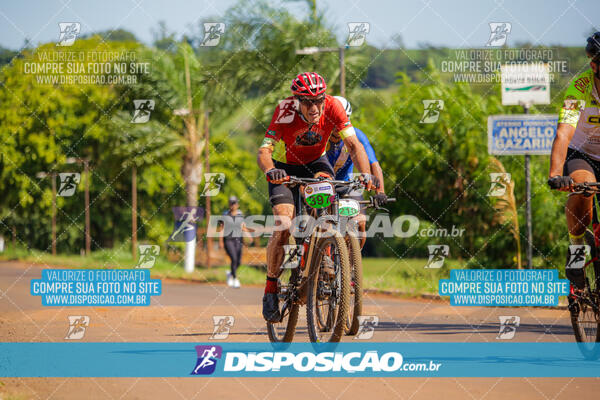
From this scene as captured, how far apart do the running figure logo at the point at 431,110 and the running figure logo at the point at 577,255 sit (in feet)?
39.0

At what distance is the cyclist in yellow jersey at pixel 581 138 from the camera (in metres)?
7.35

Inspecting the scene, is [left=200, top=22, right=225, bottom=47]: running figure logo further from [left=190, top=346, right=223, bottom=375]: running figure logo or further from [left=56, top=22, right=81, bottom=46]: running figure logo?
[left=190, top=346, right=223, bottom=375]: running figure logo

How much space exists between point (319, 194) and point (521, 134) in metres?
9.25

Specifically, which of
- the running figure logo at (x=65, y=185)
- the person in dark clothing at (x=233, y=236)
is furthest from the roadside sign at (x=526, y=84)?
the running figure logo at (x=65, y=185)

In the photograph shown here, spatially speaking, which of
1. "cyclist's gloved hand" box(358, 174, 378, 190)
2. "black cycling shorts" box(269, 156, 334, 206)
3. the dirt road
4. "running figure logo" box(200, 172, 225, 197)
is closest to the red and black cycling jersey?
"black cycling shorts" box(269, 156, 334, 206)

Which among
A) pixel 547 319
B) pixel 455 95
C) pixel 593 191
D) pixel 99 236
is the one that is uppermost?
pixel 455 95

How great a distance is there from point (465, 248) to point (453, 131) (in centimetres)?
286

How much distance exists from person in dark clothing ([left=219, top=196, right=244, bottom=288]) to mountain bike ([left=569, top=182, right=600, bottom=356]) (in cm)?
1142

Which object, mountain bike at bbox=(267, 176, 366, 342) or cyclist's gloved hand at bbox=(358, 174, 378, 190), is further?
cyclist's gloved hand at bbox=(358, 174, 378, 190)

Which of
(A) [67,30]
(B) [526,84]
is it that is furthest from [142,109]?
(B) [526,84]

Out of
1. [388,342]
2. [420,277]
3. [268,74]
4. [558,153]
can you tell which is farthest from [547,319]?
[268,74]

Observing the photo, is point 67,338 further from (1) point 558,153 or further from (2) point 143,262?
(2) point 143,262

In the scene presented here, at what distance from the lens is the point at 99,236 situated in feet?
155

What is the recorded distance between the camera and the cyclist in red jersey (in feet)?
24.0
